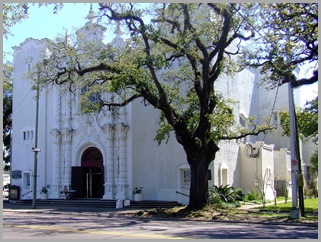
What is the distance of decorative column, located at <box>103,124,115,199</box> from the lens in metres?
33.8

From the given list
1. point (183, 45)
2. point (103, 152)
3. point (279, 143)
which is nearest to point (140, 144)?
point (103, 152)

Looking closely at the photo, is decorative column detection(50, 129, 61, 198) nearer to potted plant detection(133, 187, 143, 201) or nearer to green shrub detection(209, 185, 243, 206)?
potted plant detection(133, 187, 143, 201)

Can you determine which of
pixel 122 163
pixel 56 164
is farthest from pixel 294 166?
pixel 56 164

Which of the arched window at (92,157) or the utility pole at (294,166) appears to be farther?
the arched window at (92,157)

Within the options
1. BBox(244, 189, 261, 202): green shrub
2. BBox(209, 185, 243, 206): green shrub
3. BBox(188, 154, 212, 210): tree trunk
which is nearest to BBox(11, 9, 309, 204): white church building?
BBox(244, 189, 261, 202): green shrub

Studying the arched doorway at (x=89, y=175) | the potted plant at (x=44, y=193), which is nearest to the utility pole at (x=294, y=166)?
the arched doorway at (x=89, y=175)

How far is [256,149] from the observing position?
121ft

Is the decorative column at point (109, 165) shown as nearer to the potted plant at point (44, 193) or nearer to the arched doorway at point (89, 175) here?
the arched doorway at point (89, 175)

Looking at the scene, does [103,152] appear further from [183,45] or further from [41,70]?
[183,45]

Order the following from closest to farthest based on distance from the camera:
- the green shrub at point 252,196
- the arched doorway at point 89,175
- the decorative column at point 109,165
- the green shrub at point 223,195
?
1. the green shrub at point 223,195
2. the decorative column at point 109,165
3. the green shrub at point 252,196
4. the arched doorway at point 89,175

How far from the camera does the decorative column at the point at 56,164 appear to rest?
120 ft

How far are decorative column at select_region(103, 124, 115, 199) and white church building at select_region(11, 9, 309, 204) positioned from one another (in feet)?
0.24

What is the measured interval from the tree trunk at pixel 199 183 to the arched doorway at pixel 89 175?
12.4 metres

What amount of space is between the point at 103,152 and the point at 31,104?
883cm
